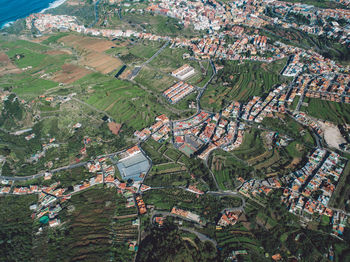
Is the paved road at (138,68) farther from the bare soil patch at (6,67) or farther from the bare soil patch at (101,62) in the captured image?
the bare soil patch at (6,67)

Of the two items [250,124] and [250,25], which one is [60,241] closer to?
[250,124]

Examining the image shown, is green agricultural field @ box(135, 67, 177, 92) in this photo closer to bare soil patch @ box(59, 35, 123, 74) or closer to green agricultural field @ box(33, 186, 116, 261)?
bare soil patch @ box(59, 35, 123, 74)

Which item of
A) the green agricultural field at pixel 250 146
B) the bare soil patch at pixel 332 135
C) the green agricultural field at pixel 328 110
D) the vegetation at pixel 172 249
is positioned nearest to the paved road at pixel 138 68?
the green agricultural field at pixel 250 146

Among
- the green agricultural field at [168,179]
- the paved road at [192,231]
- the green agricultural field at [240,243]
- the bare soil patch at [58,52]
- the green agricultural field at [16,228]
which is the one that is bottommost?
the green agricultural field at [16,228]

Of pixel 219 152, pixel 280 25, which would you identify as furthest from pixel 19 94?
pixel 280 25

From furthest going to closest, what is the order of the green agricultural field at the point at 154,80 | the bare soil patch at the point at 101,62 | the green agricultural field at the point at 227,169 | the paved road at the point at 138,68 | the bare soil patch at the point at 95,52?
1. the bare soil patch at the point at 95,52
2. the bare soil patch at the point at 101,62
3. the paved road at the point at 138,68
4. the green agricultural field at the point at 154,80
5. the green agricultural field at the point at 227,169

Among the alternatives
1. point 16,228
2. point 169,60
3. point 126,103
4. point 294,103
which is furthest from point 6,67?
point 294,103

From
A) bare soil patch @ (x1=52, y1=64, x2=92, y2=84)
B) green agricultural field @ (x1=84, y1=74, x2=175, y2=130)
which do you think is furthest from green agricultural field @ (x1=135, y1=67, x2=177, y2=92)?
bare soil patch @ (x1=52, y1=64, x2=92, y2=84)
